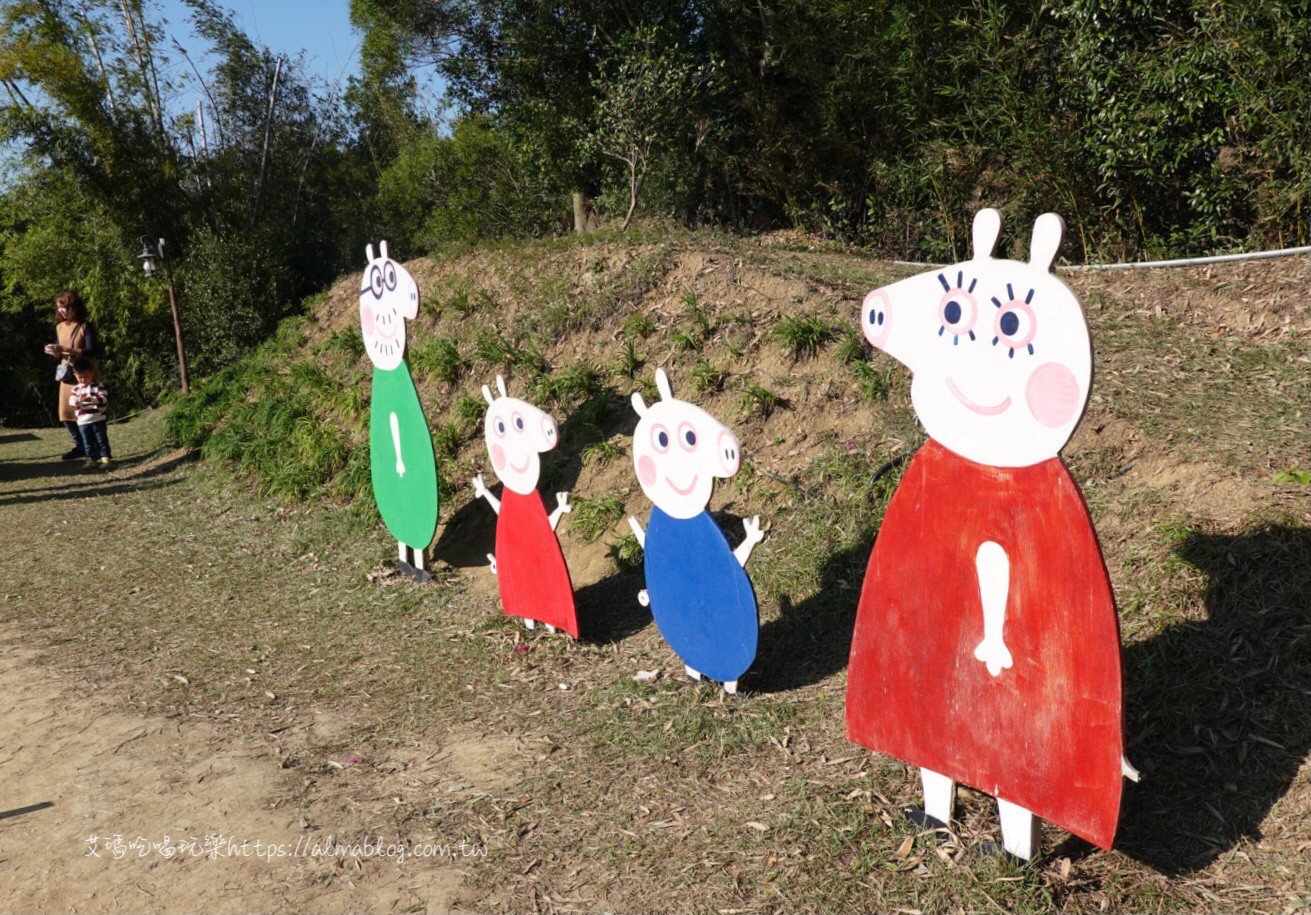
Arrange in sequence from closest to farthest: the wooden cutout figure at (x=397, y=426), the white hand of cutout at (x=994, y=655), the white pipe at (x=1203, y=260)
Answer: the white hand of cutout at (x=994, y=655) → the wooden cutout figure at (x=397, y=426) → the white pipe at (x=1203, y=260)

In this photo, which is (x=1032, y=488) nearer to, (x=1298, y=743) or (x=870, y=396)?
(x=1298, y=743)

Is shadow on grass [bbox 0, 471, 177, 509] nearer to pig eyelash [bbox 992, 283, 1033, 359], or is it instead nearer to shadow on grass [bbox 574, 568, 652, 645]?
shadow on grass [bbox 574, 568, 652, 645]

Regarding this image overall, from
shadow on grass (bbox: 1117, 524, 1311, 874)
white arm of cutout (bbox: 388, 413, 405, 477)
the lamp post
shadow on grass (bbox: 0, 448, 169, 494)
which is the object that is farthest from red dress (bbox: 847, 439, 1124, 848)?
the lamp post

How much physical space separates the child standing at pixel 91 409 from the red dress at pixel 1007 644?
8.78 metres

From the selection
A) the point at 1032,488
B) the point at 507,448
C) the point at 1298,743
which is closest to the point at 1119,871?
the point at 1298,743

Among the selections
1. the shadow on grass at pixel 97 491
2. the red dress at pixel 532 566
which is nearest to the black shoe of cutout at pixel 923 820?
the red dress at pixel 532 566

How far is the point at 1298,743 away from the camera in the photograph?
3.05 metres

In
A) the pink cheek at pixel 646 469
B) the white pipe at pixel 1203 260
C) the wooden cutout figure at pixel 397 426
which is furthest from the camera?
the white pipe at pixel 1203 260

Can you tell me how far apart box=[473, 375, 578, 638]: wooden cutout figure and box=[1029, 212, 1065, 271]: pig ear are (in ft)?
7.74

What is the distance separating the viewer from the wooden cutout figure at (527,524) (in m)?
4.61

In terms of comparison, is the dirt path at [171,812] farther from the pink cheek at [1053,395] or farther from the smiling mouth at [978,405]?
the pink cheek at [1053,395]

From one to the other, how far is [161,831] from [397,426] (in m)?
2.79

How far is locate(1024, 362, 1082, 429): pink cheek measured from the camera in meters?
2.59

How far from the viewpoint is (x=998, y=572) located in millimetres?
2838
